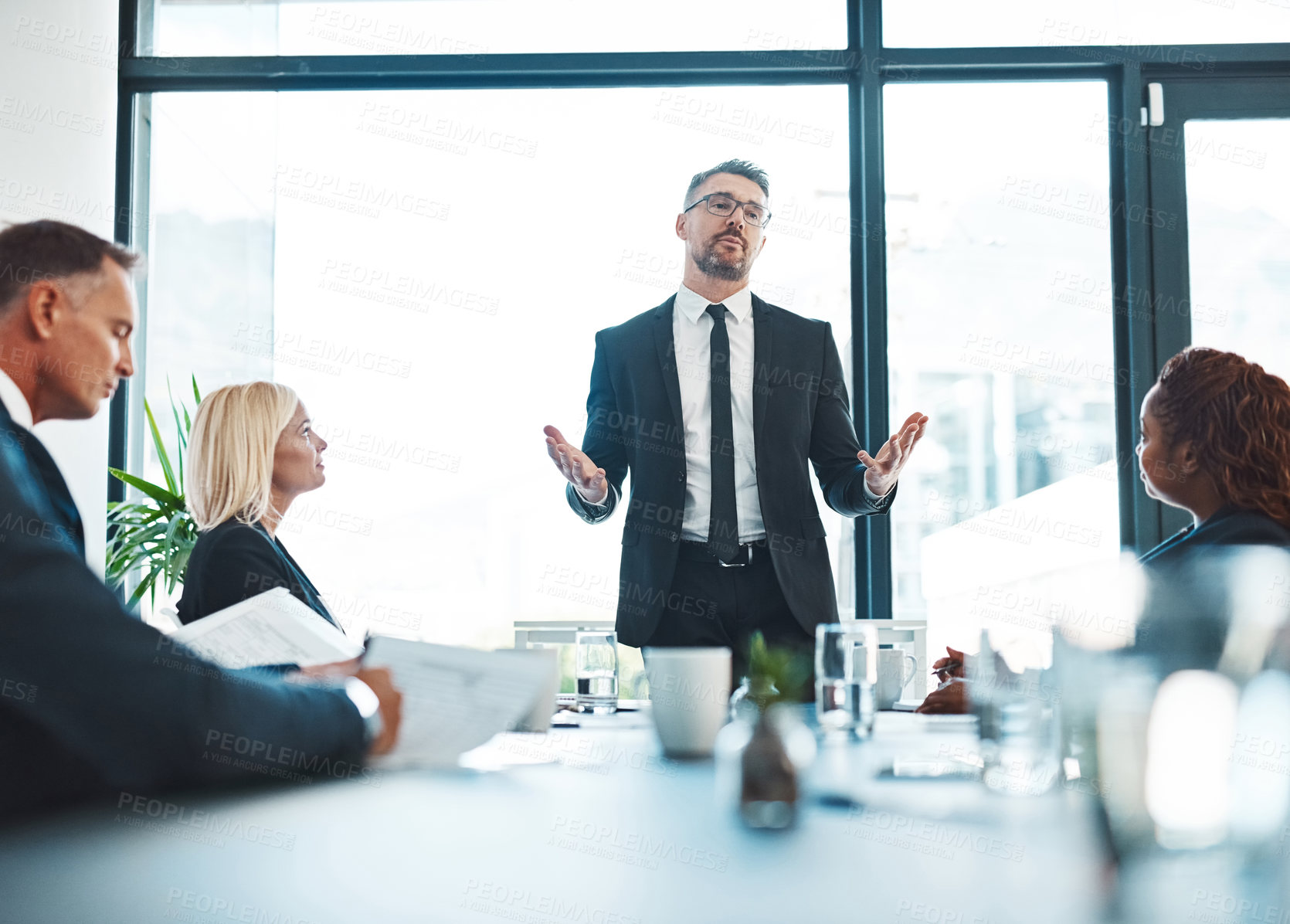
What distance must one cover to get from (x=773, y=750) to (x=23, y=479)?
2.56ft

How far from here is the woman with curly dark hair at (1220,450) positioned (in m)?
1.83

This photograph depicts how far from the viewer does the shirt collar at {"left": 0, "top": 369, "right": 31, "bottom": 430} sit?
1216 millimetres

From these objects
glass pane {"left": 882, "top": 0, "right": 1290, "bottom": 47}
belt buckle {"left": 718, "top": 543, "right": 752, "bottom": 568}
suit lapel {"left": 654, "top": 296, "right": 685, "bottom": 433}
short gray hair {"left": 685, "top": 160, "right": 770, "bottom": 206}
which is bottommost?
belt buckle {"left": 718, "top": 543, "right": 752, "bottom": 568}

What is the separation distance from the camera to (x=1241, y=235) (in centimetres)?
409

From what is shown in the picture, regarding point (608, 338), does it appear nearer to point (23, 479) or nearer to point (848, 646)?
point (848, 646)

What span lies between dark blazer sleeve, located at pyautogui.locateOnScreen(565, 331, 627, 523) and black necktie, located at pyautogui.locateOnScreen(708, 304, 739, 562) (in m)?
0.28

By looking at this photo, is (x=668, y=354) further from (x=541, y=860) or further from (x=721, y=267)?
(x=541, y=860)

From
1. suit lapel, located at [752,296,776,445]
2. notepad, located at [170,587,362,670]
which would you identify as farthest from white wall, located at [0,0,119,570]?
notepad, located at [170,587,362,670]

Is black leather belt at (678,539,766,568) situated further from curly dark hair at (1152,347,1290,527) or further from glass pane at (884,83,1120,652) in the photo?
glass pane at (884,83,1120,652)

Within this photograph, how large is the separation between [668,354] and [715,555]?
589 mm

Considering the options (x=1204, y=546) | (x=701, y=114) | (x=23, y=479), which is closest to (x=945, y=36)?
(x=701, y=114)

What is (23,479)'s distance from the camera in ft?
3.46

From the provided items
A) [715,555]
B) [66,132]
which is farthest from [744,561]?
[66,132]

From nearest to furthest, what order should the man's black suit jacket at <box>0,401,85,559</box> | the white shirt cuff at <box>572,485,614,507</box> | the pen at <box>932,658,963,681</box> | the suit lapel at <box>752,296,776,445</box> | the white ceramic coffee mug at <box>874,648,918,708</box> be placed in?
the man's black suit jacket at <box>0,401,85,559</box> < the white ceramic coffee mug at <box>874,648,918,708</box> < the pen at <box>932,658,963,681</box> < the white shirt cuff at <box>572,485,614,507</box> < the suit lapel at <box>752,296,776,445</box>
